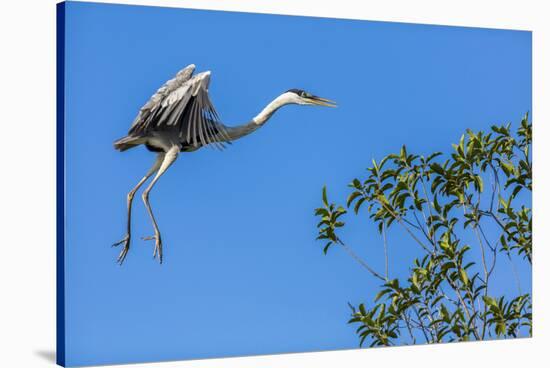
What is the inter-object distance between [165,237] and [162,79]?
1186mm

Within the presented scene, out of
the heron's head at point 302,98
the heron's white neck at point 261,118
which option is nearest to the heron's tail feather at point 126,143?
the heron's white neck at point 261,118

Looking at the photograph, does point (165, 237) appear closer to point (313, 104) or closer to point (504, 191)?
point (313, 104)

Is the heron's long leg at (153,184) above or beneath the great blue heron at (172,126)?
beneath

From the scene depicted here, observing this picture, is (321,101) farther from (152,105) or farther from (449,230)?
(449,230)

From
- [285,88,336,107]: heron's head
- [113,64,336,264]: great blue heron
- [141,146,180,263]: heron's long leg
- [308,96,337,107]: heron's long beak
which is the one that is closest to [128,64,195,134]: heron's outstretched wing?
[113,64,336,264]: great blue heron

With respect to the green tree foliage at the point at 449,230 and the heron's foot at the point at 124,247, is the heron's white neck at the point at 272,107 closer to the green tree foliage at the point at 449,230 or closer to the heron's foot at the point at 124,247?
the green tree foliage at the point at 449,230

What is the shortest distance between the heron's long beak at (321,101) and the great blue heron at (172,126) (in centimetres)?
81

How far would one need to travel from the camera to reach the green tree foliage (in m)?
8.90

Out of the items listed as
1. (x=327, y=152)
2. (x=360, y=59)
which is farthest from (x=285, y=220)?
(x=360, y=59)

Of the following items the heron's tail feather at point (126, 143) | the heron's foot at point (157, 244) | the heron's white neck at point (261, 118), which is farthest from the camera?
the heron's white neck at point (261, 118)

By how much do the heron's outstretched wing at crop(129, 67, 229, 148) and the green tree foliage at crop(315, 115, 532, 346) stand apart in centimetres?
120

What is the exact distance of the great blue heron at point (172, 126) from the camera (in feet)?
26.0

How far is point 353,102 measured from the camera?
8820 mm

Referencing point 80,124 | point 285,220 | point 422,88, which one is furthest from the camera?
point 422,88
